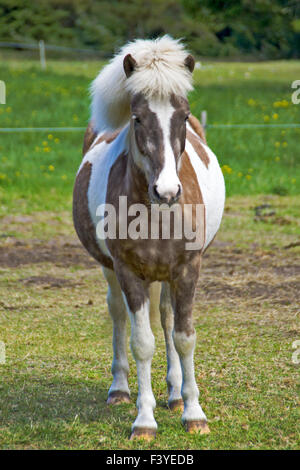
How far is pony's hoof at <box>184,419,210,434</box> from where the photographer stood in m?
3.37

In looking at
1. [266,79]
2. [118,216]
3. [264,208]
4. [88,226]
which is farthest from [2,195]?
[266,79]

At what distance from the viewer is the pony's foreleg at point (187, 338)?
130 inches

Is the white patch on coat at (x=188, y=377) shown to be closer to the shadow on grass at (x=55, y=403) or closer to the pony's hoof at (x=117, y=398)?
the shadow on grass at (x=55, y=403)

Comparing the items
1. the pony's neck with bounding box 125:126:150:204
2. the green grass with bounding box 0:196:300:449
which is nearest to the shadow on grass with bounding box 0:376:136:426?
the green grass with bounding box 0:196:300:449

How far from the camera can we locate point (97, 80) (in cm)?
365

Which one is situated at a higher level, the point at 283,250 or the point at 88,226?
the point at 88,226

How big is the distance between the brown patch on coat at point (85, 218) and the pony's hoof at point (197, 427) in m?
1.00

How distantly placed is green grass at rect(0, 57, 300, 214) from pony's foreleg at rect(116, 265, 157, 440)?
587 cm

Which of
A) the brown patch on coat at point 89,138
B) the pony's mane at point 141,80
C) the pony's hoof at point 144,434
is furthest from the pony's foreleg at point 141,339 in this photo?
the brown patch on coat at point 89,138

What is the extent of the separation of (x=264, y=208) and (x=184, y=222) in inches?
244

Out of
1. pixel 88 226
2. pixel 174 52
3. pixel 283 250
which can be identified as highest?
pixel 174 52

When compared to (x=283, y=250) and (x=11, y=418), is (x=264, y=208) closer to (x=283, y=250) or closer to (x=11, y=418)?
(x=283, y=250)

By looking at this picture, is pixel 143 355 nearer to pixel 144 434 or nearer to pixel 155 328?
pixel 144 434

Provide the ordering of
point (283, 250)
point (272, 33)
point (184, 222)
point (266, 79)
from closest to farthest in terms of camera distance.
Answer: point (184, 222), point (283, 250), point (266, 79), point (272, 33)
